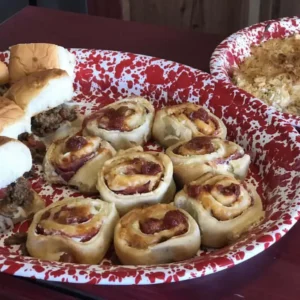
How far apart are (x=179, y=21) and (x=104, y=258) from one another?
6.80ft

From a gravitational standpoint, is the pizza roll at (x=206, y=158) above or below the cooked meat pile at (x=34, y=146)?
above

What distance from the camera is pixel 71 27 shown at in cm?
175

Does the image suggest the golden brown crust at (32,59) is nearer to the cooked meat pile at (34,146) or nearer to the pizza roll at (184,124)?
the cooked meat pile at (34,146)

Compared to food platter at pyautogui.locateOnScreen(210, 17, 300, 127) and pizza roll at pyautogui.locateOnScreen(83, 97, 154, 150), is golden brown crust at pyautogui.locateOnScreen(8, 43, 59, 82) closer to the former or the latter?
pizza roll at pyautogui.locateOnScreen(83, 97, 154, 150)

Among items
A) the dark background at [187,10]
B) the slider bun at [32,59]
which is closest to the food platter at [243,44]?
the slider bun at [32,59]

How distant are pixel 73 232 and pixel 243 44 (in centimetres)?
82

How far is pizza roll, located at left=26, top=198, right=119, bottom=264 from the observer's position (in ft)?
3.03

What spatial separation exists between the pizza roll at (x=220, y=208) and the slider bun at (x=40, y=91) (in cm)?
42

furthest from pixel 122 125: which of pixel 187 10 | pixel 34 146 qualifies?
pixel 187 10

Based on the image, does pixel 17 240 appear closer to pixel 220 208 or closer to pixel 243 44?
pixel 220 208

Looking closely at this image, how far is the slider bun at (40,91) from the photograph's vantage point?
124 centimetres

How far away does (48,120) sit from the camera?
1282mm

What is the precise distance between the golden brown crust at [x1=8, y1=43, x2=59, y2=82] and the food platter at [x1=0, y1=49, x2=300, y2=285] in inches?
5.1

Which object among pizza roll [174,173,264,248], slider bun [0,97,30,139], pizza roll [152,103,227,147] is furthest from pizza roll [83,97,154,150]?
pizza roll [174,173,264,248]
